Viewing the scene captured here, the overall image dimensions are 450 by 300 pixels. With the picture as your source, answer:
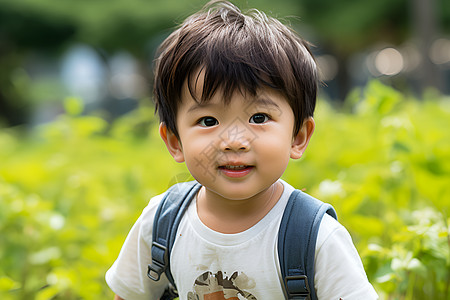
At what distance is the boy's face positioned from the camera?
1142mm

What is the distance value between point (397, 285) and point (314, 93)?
0.59 metres

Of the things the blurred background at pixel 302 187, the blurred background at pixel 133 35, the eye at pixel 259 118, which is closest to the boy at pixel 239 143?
the eye at pixel 259 118

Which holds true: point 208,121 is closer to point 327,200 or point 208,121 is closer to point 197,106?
point 197,106

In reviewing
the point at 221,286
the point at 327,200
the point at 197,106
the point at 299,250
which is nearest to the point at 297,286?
the point at 299,250

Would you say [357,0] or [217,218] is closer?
[217,218]

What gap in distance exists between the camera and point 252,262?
1.21m

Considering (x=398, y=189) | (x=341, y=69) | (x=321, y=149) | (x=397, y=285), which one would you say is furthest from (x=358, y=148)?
(x=341, y=69)

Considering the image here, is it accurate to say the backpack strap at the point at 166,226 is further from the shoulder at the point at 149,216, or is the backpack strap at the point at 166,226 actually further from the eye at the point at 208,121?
the eye at the point at 208,121

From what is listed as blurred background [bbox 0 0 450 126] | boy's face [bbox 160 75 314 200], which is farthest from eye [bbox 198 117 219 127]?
blurred background [bbox 0 0 450 126]

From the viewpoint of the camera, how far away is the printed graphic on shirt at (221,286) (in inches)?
47.9

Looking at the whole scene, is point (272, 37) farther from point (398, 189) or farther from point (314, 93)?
point (398, 189)

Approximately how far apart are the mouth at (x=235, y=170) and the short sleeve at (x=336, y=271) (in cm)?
20

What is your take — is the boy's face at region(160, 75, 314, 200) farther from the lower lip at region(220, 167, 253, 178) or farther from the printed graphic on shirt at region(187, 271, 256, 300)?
the printed graphic on shirt at region(187, 271, 256, 300)

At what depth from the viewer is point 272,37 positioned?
3.94 ft
